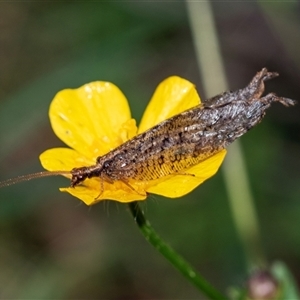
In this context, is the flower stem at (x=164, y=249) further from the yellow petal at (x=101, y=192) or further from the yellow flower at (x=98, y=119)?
the yellow flower at (x=98, y=119)

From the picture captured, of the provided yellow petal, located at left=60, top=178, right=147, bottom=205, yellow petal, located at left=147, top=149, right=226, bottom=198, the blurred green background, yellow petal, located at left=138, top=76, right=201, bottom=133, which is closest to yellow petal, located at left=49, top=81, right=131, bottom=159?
yellow petal, located at left=138, top=76, right=201, bottom=133

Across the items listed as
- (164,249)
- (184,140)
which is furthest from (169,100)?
(164,249)

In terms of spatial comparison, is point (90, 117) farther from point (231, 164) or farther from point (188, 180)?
point (231, 164)

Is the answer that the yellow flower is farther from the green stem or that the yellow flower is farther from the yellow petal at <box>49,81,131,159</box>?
the green stem

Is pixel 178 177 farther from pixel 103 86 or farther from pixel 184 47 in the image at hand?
pixel 184 47

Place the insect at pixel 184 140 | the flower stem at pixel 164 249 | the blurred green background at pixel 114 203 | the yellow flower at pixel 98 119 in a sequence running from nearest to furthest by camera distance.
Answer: the flower stem at pixel 164 249 < the insect at pixel 184 140 < the yellow flower at pixel 98 119 < the blurred green background at pixel 114 203

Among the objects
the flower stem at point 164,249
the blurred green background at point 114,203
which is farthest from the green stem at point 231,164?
the flower stem at point 164,249
